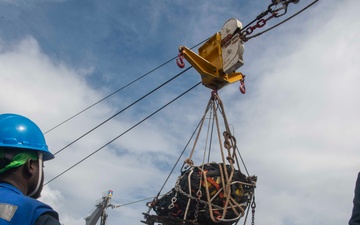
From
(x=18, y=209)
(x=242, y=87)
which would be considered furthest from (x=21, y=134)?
(x=242, y=87)

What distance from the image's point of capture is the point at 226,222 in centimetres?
464

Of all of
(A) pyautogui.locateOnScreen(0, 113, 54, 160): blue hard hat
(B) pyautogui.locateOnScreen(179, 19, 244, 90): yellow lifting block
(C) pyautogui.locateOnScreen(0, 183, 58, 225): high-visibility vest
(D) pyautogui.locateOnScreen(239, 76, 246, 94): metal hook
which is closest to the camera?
(C) pyautogui.locateOnScreen(0, 183, 58, 225): high-visibility vest

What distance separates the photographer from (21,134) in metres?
2.03

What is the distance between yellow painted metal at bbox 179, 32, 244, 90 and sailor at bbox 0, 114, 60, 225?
160 inches

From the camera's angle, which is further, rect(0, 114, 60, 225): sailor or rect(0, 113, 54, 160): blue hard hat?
rect(0, 113, 54, 160): blue hard hat

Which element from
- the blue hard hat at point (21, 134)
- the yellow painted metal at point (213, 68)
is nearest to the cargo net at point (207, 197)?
the yellow painted metal at point (213, 68)

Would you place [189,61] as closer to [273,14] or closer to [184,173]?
[273,14]

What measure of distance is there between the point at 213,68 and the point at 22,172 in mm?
4410

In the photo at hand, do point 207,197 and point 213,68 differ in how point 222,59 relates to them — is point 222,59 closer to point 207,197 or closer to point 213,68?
point 213,68

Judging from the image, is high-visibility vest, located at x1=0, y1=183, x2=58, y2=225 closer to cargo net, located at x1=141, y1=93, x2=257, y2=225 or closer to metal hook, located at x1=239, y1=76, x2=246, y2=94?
cargo net, located at x1=141, y1=93, x2=257, y2=225

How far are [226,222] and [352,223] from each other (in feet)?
9.69

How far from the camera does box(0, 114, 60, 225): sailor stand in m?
1.63

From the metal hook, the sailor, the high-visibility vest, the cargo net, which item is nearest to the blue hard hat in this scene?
the sailor

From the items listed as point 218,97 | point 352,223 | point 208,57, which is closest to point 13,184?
point 352,223
